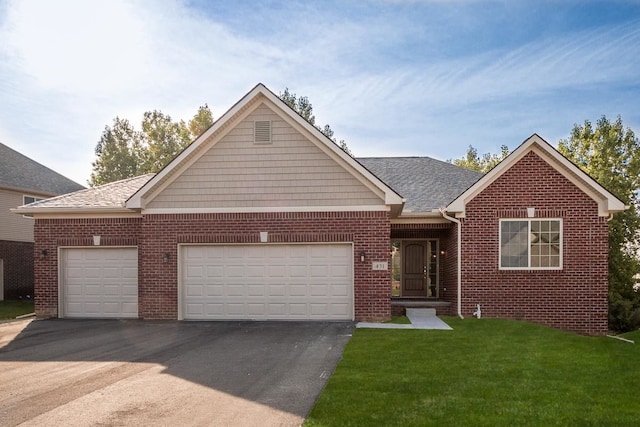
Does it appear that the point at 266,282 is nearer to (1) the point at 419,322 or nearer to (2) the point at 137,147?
(1) the point at 419,322

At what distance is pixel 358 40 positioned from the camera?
13.0m

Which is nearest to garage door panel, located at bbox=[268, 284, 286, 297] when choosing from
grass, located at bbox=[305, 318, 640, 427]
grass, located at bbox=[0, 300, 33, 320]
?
grass, located at bbox=[305, 318, 640, 427]

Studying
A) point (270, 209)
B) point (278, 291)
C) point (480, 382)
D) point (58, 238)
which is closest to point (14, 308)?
point (58, 238)

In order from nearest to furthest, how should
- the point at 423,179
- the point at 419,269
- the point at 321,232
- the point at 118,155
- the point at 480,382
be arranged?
the point at 480,382
the point at 321,232
the point at 423,179
the point at 419,269
the point at 118,155

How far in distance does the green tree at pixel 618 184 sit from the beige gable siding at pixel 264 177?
59.0ft

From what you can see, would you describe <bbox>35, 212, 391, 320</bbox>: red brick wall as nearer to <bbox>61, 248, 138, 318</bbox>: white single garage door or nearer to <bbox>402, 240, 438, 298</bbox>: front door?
<bbox>61, 248, 138, 318</bbox>: white single garage door

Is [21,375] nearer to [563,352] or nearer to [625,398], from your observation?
[625,398]

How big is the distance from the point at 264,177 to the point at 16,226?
623 inches

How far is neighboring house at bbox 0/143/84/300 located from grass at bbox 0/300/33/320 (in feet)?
4.21

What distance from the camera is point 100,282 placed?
48.7ft

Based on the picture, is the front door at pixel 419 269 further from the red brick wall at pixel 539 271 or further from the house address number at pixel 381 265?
the house address number at pixel 381 265

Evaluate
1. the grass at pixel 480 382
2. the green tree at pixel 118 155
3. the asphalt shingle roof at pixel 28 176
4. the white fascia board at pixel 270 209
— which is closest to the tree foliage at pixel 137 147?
the green tree at pixel 118 155

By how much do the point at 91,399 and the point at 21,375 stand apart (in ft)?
7.41

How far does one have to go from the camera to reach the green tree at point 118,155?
1804 inches
